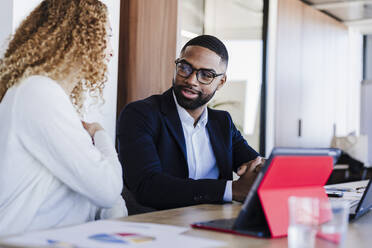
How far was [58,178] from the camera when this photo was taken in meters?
1.50

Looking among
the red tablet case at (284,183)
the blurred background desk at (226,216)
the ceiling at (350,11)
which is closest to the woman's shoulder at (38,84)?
the blurred background desk at (226,216)

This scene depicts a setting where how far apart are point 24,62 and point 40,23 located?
0.17 m

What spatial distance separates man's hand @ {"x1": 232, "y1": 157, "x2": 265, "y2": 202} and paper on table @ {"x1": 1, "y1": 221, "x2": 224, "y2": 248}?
0.67 m

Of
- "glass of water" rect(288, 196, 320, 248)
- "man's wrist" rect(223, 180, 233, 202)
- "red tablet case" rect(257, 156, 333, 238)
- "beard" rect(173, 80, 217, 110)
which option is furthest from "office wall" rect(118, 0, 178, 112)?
"glass of water" rect(288, 196, 320, 248)

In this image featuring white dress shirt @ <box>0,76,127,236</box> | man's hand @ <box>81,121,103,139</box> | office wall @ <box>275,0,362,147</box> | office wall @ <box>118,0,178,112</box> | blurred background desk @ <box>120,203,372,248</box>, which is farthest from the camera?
office wall @ <box>275,0,362,147</box>

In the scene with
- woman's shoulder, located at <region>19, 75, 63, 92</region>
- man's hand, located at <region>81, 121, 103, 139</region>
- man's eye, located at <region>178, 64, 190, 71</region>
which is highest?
man's eye, located at <region>178, 64, 190, 71</region>

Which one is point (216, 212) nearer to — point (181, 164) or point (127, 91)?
point (181, 164)

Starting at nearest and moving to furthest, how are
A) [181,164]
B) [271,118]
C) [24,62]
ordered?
[24,62] → [181,164] → [271,118]

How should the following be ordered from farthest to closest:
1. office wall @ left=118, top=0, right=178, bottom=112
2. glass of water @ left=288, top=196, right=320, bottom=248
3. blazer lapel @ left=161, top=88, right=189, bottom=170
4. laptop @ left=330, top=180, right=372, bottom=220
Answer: office wall @ left=118, top=0, right=178, bottom=112
blazer lapel @ left=161, top=88, right=189, bottom=170
laptop @ left=330, top=180, right=372, bottom=220
glass of water @ left=288, top=196, right=320, bottom=248

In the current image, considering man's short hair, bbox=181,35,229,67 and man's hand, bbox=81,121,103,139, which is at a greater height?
man's short hair, bbox=181,35,229,67

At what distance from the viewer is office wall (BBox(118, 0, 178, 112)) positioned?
3.44m

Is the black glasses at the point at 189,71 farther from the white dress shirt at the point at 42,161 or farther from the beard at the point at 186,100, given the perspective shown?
the white dress shirt at the point at 42,161

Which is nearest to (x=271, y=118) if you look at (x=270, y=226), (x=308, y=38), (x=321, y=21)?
(x=308, y=38)

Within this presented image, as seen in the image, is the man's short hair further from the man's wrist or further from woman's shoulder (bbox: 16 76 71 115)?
woman's shoulder (bbox: 16 76 71 115)
